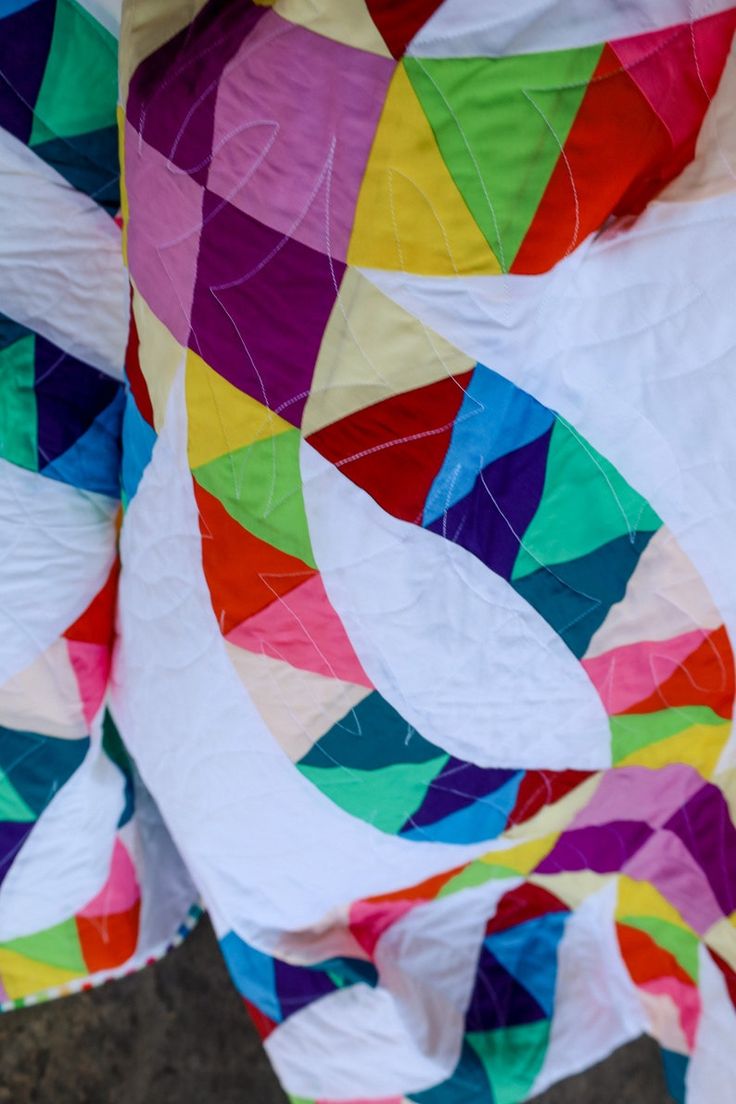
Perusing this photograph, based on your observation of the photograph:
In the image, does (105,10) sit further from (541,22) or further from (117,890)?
(117,890)

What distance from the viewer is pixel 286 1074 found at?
99 centimetres

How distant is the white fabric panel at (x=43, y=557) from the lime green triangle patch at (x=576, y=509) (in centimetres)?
40

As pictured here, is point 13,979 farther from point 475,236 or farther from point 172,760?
point 475,236

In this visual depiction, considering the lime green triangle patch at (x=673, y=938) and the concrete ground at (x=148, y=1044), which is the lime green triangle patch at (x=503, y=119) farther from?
the concrete ground at (x=148, y=1044)

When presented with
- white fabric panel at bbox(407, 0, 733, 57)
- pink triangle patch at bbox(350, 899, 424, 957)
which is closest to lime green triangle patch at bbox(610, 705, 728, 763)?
pink triangle patch at bbox(350, 899, 424, 957)

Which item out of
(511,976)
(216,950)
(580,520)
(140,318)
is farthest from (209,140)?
(216,950)

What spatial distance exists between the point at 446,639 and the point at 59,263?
0.46 m

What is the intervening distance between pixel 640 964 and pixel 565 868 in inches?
5.7

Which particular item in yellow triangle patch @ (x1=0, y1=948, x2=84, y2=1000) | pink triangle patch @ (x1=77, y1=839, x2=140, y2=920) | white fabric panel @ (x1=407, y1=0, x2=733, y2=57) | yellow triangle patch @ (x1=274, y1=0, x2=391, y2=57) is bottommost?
yellow triangle patch @ (x1=0, y1=948, x2=84, y2=1000)

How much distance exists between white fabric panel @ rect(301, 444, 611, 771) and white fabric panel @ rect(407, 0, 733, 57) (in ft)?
0.91

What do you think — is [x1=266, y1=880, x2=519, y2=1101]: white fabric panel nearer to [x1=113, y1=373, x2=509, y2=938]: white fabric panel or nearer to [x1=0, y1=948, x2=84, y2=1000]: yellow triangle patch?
[x1=113, y1=373, x2=509, y2=938]: white fabric panel

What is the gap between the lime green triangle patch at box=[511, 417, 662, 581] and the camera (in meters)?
0.67

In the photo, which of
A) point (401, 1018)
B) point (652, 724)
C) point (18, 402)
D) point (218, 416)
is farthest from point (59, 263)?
point (401, 1018)

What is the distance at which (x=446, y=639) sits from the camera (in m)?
0.74
